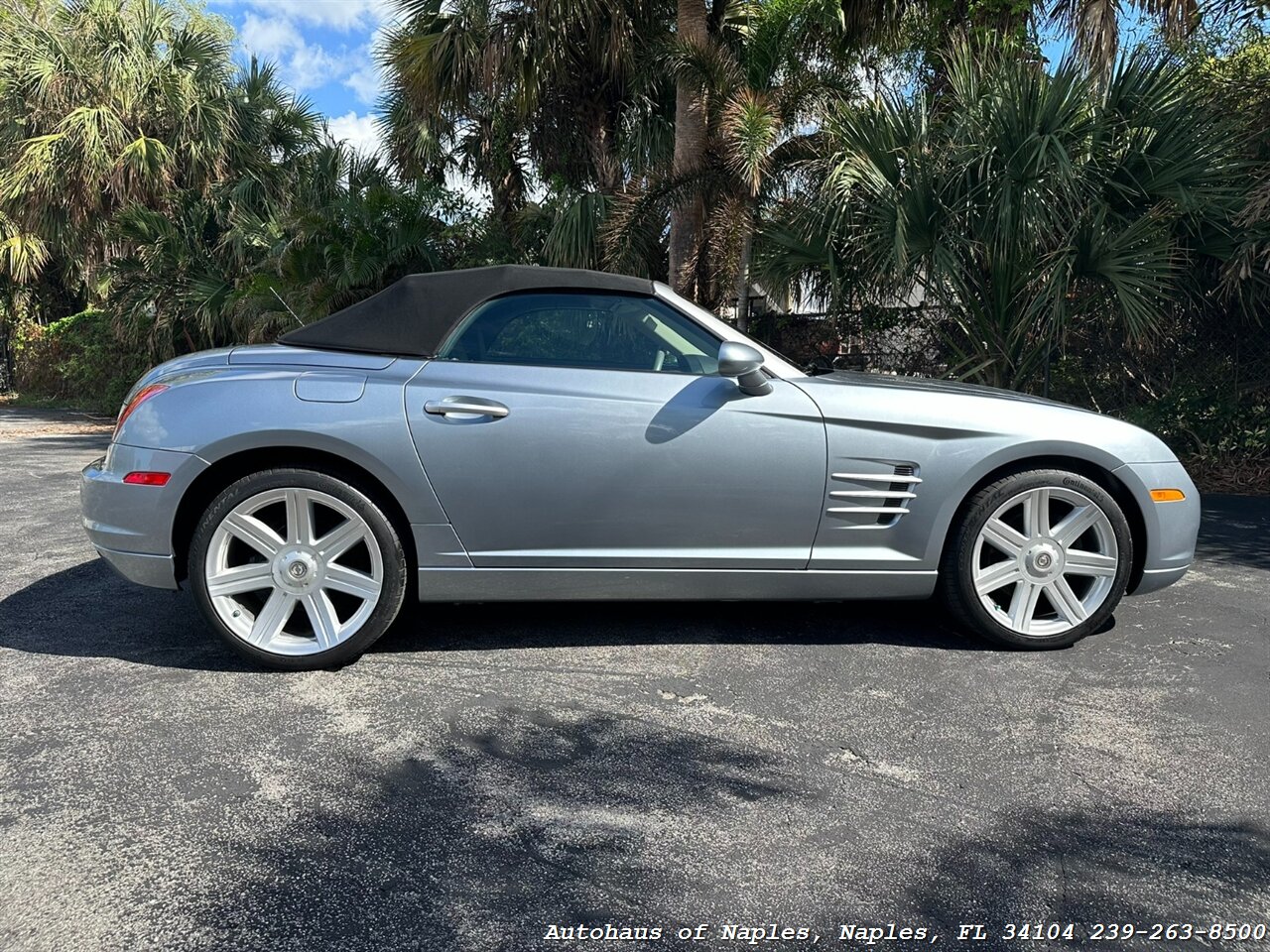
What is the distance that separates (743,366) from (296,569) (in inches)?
72.0

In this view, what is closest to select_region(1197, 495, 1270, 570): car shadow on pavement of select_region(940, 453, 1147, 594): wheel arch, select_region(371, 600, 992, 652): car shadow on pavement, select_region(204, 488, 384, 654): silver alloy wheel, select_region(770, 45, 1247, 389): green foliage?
select_region(770, 45, 1247, 389): green foliage

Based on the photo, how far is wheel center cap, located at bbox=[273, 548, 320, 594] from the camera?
12.1 ft

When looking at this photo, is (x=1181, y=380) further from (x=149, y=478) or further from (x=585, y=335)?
(x=149, y=478)

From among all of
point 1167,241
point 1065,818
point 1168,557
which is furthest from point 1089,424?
point 1167,241

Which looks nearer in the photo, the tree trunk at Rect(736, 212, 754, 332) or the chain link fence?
the chain link fence

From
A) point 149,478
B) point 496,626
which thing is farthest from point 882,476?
point 149,478

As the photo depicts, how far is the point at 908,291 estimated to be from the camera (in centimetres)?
898

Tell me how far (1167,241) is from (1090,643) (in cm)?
503

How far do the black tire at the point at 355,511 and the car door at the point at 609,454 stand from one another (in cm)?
26

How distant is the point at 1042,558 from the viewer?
3.99 m

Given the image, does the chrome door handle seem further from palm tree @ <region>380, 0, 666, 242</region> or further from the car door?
palm tree @ <region>380, 0, 666, 242</region>

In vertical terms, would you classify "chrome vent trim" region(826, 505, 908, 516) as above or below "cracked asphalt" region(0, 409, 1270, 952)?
above

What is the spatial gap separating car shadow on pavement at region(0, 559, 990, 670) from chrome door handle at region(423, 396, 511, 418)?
3.22 ft

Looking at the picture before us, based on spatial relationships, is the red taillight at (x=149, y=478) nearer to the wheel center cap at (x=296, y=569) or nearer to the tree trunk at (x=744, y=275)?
the wheel center cap at (x=296, y=569)
